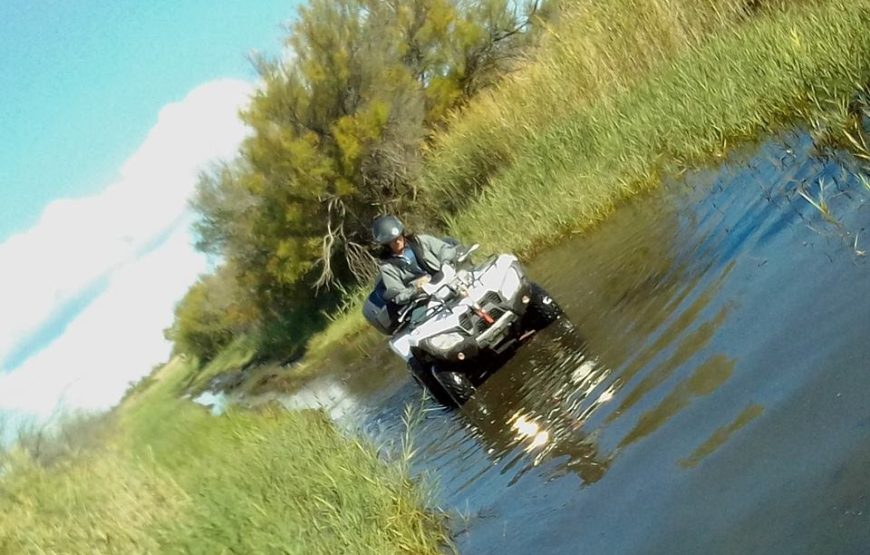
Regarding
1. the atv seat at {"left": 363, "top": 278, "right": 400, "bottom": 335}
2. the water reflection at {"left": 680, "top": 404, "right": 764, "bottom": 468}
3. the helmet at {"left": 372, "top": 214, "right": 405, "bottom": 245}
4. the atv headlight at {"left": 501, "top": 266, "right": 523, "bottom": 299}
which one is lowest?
the water reflection at {"left": 680, "top": 404, "right": 764, "bottom": 468}

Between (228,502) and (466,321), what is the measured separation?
3989mm

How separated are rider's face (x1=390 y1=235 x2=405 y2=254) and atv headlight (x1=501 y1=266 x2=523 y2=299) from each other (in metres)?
1.24

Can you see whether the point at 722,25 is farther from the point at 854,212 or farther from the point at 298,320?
the point at 298,320

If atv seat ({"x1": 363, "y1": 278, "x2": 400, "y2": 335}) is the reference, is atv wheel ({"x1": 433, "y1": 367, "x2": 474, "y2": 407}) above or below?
→ below

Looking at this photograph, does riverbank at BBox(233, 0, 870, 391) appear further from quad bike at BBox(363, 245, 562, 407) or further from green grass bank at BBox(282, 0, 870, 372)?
quad bike at BBox(363, 245, 562, 407)

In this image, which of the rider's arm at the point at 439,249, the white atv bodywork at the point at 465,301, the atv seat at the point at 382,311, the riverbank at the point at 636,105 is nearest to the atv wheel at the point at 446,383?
the white atv bodywork at the point at 465,301

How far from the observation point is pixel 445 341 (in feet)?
31.0

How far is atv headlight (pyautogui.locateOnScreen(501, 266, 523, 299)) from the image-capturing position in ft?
31.4

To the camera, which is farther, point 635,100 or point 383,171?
point 383,171

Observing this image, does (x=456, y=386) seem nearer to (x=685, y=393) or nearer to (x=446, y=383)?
(x=446, y=383)

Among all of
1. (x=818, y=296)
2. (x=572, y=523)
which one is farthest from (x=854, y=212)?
(x=572, y=523)

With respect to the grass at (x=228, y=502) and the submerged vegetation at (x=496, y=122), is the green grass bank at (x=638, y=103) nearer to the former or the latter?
the submerged vegetation at (x=496, y=122)

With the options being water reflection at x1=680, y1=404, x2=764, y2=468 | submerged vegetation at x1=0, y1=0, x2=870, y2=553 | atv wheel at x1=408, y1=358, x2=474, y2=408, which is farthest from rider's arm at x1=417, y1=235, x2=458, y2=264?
water reflection at x1=680, y1=404, x2=764, y2=468

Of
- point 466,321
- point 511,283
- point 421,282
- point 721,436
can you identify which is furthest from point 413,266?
point 721,436
